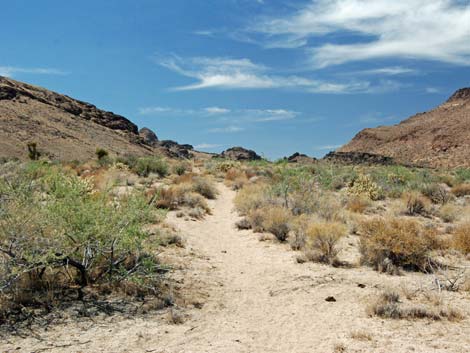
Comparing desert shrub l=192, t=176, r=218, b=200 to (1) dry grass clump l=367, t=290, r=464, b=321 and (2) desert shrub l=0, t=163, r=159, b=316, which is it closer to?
(2) desert shrub l=0, t=163, r=159, b=316

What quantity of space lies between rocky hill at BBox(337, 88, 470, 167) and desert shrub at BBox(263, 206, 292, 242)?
173 ft

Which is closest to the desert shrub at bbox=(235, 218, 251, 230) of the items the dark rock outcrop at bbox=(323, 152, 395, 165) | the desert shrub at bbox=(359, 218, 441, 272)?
the desert shrub at bbox=(359, 218, 441, 272)

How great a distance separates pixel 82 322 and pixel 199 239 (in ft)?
19.1

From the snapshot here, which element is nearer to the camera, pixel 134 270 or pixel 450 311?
pixel 450 311

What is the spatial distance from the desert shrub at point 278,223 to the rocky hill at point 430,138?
52.8 meters

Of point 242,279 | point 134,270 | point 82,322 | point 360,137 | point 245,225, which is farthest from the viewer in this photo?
point 360,137

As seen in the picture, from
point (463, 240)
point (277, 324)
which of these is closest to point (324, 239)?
point (463, 240)

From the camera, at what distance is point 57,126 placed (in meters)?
51.8

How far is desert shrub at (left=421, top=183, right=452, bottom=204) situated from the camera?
1807cm

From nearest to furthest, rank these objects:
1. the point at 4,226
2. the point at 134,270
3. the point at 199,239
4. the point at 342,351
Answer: the point at 342,351, the point at 4,226, the point at 134,270, the point at 199,239

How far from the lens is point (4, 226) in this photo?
22.7ft

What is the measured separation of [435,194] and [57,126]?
43932 millimetres

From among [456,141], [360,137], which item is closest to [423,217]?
[456,141]

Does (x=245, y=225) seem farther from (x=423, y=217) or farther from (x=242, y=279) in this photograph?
(x=423, y=217)
